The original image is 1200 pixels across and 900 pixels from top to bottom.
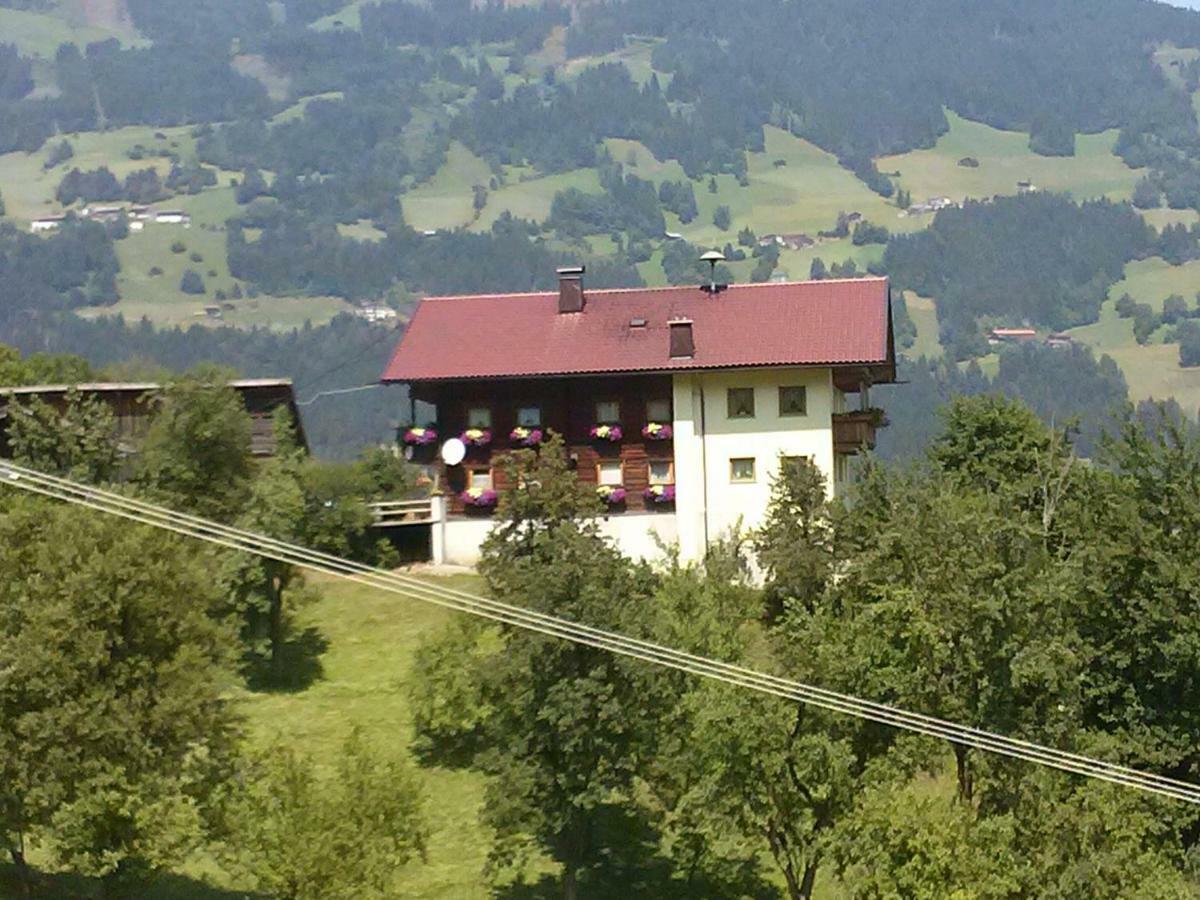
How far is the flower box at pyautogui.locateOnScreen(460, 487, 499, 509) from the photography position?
76750 mm

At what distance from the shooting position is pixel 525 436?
77.4 m

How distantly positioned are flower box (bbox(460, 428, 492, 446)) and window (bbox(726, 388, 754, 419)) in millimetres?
8970

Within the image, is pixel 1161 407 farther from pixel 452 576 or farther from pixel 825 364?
pixel 452 576

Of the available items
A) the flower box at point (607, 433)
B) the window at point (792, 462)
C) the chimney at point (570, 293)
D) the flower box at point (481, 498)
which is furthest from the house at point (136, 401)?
the window at point (792, 462)

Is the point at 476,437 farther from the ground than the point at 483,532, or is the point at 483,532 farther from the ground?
A: the point at 476,437

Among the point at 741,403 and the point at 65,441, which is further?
the point at 741,403

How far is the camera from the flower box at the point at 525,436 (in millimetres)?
77312

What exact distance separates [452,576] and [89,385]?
14278mm

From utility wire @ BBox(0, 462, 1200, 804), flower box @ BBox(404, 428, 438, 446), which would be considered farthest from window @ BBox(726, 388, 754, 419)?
utility wire @ BBox(0, 462, 1200, 804)

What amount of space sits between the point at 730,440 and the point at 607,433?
14.8 ft

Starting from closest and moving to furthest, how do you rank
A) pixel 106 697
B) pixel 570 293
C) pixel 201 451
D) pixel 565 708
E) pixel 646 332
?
pixel 106 697 → pixel 565 708 → pixel 201 451 → pixel 646 332 → pixel 570 293

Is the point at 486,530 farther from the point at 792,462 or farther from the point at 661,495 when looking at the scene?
the point at 792,462

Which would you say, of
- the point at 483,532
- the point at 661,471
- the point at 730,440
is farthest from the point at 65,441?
the point at 730,440

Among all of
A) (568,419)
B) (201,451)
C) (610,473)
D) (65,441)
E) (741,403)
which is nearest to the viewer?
(65,441)
